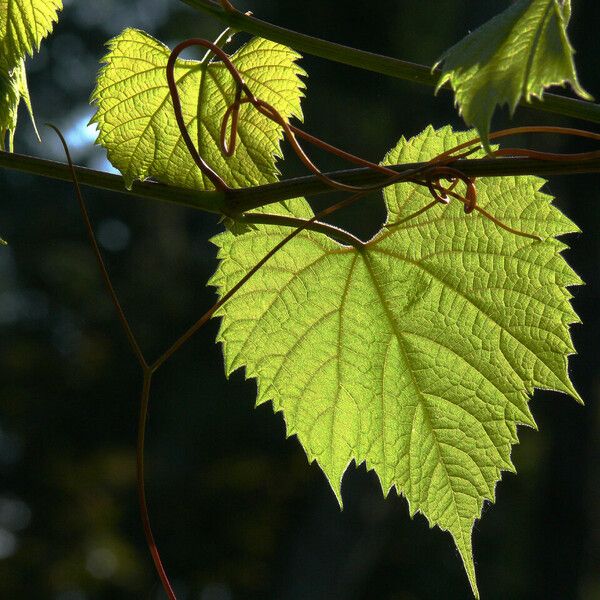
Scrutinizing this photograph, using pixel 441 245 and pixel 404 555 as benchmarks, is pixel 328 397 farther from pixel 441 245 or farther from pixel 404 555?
pixel 404 555

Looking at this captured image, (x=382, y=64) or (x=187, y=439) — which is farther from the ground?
(x=187, y=439)

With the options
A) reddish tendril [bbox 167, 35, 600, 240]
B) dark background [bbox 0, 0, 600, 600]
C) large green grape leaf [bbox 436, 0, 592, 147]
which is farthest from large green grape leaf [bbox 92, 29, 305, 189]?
dark background [bbox 0, 0, 600, 600]

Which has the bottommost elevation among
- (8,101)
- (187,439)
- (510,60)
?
(510,60)

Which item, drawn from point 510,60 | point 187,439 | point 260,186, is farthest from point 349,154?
point 187,439

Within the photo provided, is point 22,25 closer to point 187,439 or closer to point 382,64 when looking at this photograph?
point 382,64

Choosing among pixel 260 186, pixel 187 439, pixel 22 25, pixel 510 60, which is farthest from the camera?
pixel 187 439

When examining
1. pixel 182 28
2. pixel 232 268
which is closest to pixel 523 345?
pixel 232 268

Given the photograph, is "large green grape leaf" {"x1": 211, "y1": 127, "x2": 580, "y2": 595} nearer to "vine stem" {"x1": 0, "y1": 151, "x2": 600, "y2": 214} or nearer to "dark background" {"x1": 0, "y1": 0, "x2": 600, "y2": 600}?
"vine stem" {"x1": 0, "y1": 151, "x2": 600, "y2": 214}
